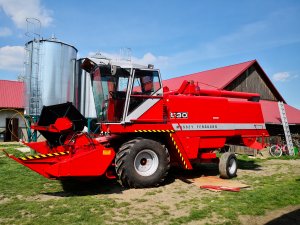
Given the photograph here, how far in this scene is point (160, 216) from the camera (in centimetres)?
546

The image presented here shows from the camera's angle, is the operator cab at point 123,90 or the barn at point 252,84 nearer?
the operator cab at point 123,90

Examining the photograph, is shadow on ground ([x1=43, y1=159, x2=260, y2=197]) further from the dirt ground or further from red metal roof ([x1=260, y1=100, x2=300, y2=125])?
red metal roof ([x1=260, y1=100, x2=300, y2=125])

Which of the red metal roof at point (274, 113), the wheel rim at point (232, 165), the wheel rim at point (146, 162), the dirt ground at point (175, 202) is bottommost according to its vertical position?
the dirt ground at point (175, 202)

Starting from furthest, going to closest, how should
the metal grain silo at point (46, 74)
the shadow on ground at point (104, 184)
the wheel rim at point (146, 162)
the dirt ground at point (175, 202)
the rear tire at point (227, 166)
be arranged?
the metal grain silo at point (46, 74) → the rear tire at point (227, 166) → the wheel rim at point (146, 162) → the shadow on ground at point (104, 184) → the dirt ground at point (175, 202)

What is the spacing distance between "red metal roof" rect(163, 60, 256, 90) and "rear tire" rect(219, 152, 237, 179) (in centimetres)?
1160

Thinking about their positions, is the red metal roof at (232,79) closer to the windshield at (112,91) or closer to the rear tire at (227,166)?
the rear tire at (227,166)

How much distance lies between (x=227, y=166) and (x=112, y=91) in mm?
4017

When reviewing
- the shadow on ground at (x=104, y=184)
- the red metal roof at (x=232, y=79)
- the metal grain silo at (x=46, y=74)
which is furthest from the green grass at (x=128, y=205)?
the red metal roof at (x=232, y=79)

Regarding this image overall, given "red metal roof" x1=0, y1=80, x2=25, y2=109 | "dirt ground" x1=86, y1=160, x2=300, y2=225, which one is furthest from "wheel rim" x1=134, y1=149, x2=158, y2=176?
"red metal roof" x1=0, y1=80, x2=25, y2=109

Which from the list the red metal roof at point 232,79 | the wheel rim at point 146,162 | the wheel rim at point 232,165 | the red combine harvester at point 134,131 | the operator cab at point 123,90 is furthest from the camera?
the red metal roof at point 232,79

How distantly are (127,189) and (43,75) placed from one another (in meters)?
11.3

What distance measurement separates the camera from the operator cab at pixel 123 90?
780 cm

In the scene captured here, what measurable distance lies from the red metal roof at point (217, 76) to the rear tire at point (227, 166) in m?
11.6

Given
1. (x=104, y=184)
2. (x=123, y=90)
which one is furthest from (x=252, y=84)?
(x=104, y=184)
